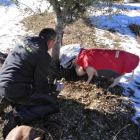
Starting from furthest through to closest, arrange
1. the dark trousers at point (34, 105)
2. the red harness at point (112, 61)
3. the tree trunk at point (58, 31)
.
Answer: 1. the tree trunk at point (58, 31)
2. the red harness at point (112, 61)
3. the dark trousers at point (34, 105)

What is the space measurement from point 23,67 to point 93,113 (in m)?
1.68

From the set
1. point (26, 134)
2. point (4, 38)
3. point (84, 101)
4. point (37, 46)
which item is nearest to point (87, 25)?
point (4, 38)

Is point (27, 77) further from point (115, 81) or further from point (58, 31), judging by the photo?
point (115, 81)

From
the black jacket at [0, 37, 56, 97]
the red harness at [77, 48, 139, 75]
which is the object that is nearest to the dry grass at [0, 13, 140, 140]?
the red harness at [77, 48, 139, 75]

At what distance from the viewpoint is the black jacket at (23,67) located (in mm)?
2188

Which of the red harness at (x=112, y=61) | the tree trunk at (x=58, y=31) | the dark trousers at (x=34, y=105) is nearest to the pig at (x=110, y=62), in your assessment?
the red harness at (x=112, y=61)

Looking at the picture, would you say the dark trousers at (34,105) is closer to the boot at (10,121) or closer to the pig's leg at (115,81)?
the boot at (10,121)

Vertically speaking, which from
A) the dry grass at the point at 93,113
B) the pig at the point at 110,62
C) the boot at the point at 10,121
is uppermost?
the pig at the point at 110,62

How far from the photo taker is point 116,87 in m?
3.73

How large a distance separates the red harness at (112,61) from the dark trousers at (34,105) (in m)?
1.28

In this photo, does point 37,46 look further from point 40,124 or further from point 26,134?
point 40,124

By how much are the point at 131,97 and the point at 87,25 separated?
184 inches

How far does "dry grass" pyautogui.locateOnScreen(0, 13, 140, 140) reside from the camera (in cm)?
261

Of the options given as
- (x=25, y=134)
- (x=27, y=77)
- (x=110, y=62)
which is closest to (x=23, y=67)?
(x=27, y=77)
